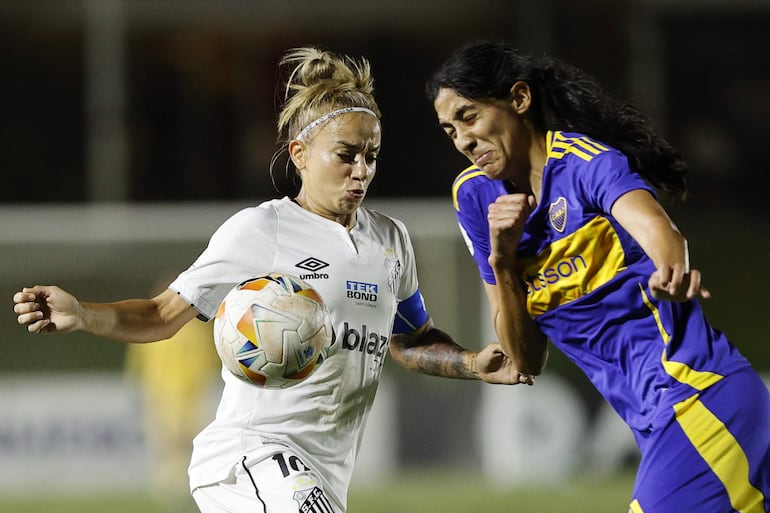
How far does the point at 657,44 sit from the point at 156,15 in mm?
6324

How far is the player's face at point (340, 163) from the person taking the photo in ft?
13.9

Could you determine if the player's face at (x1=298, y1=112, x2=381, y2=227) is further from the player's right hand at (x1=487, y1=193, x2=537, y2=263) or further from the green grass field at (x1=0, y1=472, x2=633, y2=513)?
the green grass field at (x1=0, y1=472, x2=633, y2=513)

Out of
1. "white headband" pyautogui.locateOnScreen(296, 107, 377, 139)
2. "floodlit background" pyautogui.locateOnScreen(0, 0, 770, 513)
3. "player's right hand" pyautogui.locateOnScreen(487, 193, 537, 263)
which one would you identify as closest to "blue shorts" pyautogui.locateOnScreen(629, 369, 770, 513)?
"player's right hand" pyautogui.locateOnScreen(487, 193, 537, 263)

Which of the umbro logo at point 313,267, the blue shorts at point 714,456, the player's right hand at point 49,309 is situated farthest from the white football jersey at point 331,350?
the blue shorts at point 714,456

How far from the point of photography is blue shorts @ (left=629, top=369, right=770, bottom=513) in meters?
3.76

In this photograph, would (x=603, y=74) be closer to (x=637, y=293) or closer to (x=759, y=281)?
(x=759, y=281)

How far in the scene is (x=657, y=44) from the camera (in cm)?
1507

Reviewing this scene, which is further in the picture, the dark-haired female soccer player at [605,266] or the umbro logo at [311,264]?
the umbro logo at [311,264]

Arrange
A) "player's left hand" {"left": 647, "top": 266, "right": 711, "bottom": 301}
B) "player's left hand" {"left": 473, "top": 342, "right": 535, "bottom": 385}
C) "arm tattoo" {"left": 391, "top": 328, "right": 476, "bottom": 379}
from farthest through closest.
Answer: "arm tattoo" {"left": 391, "top": 328, "right": 476, "bottom": 379} < "player's left hand" {"left": 473, "top": 342, "right": 535, "bottom": 385} < "player's left hand" {"left": 647, "top": 266, "right": 711, "bottom": 301}

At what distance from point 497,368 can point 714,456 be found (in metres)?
0.99

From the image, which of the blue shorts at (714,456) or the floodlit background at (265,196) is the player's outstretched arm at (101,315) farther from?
the floodlit background at (265,196)

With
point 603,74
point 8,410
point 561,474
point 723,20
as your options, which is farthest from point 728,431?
point 723,20

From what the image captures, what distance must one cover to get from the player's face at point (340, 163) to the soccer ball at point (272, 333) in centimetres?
43

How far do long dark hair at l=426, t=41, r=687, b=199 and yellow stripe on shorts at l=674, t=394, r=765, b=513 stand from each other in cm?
82
